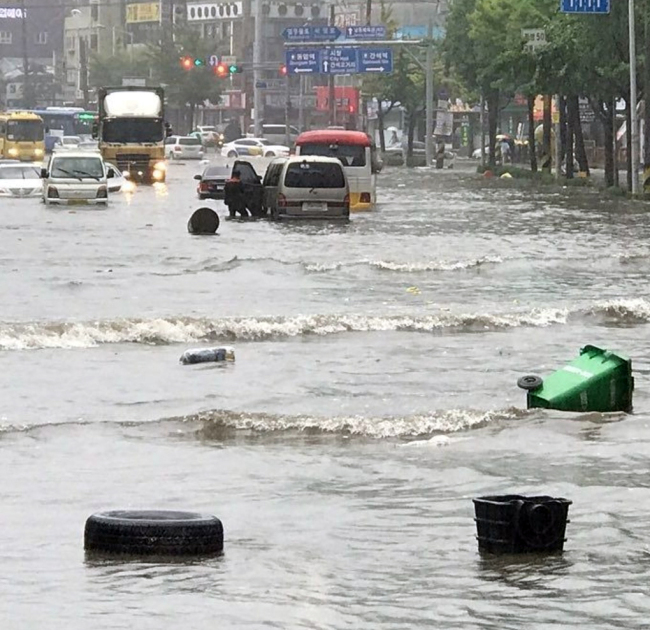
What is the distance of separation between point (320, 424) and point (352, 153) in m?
35.1

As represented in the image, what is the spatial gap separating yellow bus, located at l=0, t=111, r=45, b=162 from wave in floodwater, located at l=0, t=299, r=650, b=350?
7442 centimetres

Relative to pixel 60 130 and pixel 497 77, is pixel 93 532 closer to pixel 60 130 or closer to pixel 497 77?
pixel 497 77

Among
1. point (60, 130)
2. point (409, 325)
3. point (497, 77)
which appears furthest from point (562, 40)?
point (60, 130)

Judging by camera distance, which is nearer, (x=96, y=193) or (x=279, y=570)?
(x=279, y=570)

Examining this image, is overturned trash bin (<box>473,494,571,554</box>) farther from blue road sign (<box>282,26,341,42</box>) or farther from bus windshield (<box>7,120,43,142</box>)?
blue road sign (<box>282,26,341,42</box>)

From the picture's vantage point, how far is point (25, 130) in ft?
323

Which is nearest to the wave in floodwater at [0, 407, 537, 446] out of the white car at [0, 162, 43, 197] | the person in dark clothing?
the person in dark clothing

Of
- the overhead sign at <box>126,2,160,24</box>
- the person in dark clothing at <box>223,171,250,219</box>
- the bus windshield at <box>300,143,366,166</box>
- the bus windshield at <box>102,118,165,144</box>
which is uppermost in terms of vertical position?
the overhead sign at <box>126,2,160,24</box>

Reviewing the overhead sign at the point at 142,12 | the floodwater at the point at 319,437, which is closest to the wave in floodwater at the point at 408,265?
the floodwater at the point at 319,437

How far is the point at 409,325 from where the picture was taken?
24.0 meters

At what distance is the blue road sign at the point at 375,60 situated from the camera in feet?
340

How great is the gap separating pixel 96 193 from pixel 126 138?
19509 millimetres

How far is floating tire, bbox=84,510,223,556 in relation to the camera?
9766mm

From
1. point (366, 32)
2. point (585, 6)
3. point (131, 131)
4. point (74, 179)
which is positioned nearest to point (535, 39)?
point (585, 6)
